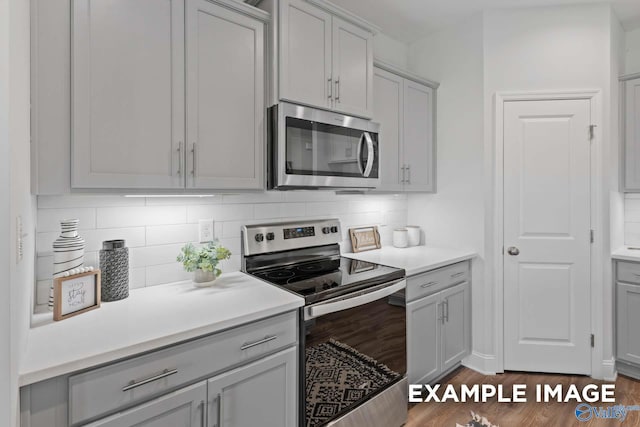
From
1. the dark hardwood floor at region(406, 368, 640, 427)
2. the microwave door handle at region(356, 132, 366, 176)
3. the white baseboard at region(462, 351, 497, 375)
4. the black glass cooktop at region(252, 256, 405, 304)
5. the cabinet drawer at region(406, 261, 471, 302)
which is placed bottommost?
→ the dark hardwood floor at region(406, 368, 640, 427)

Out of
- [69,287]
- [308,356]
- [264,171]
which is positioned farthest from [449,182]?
[69,287]

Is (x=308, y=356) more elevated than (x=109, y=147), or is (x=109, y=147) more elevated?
(x=109, y=147)

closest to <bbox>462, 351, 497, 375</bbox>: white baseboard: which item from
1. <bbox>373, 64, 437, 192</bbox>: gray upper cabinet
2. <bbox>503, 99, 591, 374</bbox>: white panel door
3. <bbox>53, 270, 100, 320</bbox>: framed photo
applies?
<bbox>503, 99, 591, 374</bbox>: white panel door

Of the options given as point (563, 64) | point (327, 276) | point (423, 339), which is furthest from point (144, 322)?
point (563, 64)

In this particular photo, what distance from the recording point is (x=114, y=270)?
1.55 meters

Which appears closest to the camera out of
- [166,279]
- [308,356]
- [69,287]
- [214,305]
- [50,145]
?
[50,145]

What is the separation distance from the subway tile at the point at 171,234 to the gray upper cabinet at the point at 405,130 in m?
1.28

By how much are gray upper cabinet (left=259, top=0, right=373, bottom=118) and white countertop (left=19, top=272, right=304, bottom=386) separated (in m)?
0.99

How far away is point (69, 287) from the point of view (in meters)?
1.36

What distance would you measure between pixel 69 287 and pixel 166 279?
0.50 metres

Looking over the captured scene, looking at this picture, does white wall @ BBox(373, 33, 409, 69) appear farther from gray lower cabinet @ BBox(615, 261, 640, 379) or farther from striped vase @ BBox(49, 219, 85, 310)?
striped vase @ BBox(49, 219, 85, 310)

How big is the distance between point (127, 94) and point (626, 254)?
3.27 m

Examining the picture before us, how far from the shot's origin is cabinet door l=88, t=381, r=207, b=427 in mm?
1124

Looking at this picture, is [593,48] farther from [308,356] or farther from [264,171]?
[308,356]
